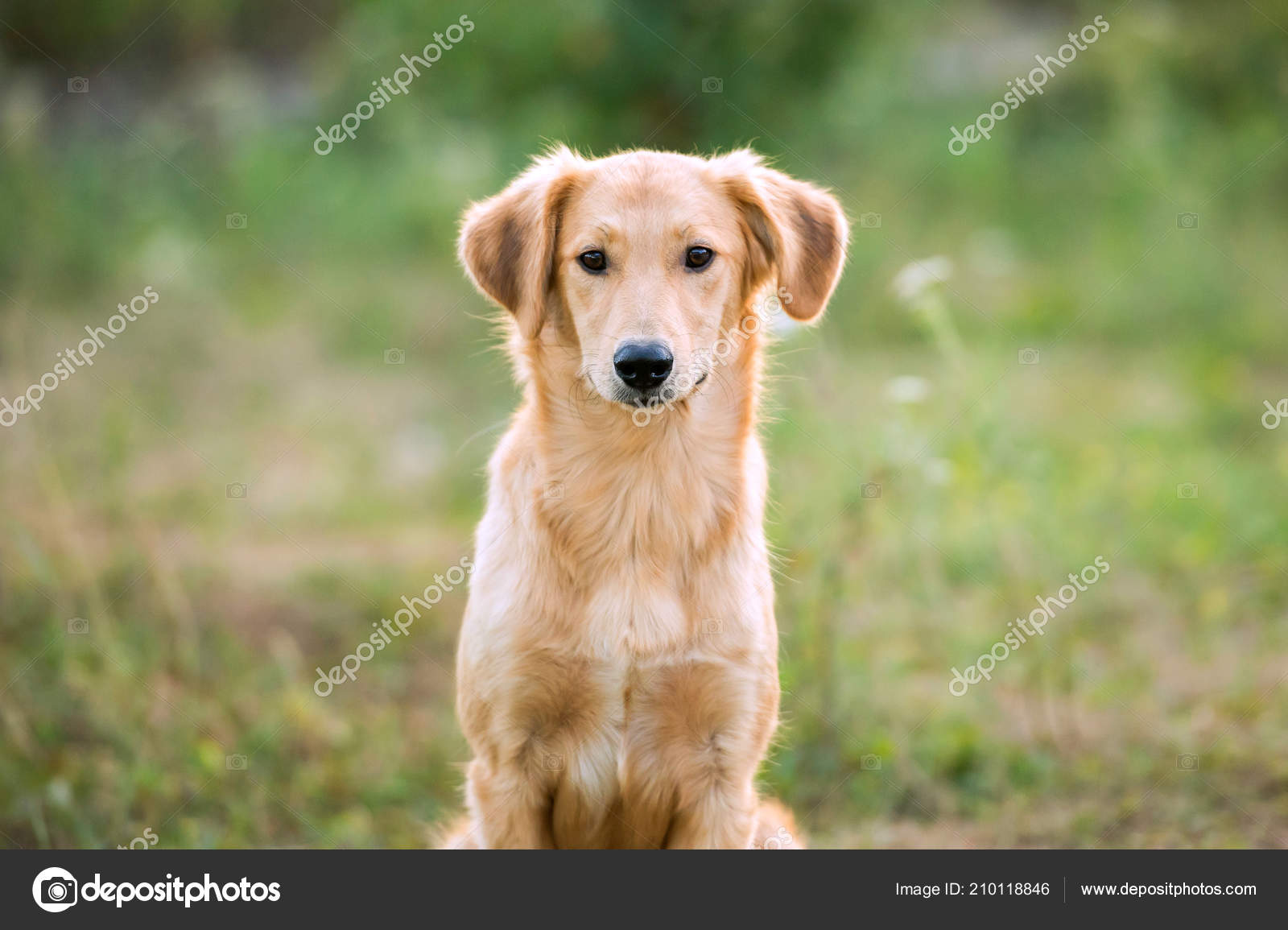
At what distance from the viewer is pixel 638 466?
11.8 ft

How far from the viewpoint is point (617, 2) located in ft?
22.6

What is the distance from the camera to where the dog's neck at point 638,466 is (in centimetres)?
350

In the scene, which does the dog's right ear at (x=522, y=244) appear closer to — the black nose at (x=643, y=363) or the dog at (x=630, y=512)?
the dog at (x=630, y=512)

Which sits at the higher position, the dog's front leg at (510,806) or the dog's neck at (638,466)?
the dog's neck at (638,466)

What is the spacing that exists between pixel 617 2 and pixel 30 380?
4.55 meters

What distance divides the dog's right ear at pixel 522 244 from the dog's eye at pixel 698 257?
449mm

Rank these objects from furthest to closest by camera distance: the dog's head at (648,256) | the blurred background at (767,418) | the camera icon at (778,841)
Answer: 1. the blurred background at (767,418)
2. the camera icon at (778,841)
3. the dog's head at (648,256)

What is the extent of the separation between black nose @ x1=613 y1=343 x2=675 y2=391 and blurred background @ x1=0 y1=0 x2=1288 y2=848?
3.08ft

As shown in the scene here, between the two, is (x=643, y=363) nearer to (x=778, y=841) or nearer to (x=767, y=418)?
(x=767, y=418)

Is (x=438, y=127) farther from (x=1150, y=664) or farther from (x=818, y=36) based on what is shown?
(x=1150, y=664)

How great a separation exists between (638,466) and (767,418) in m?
0.63
